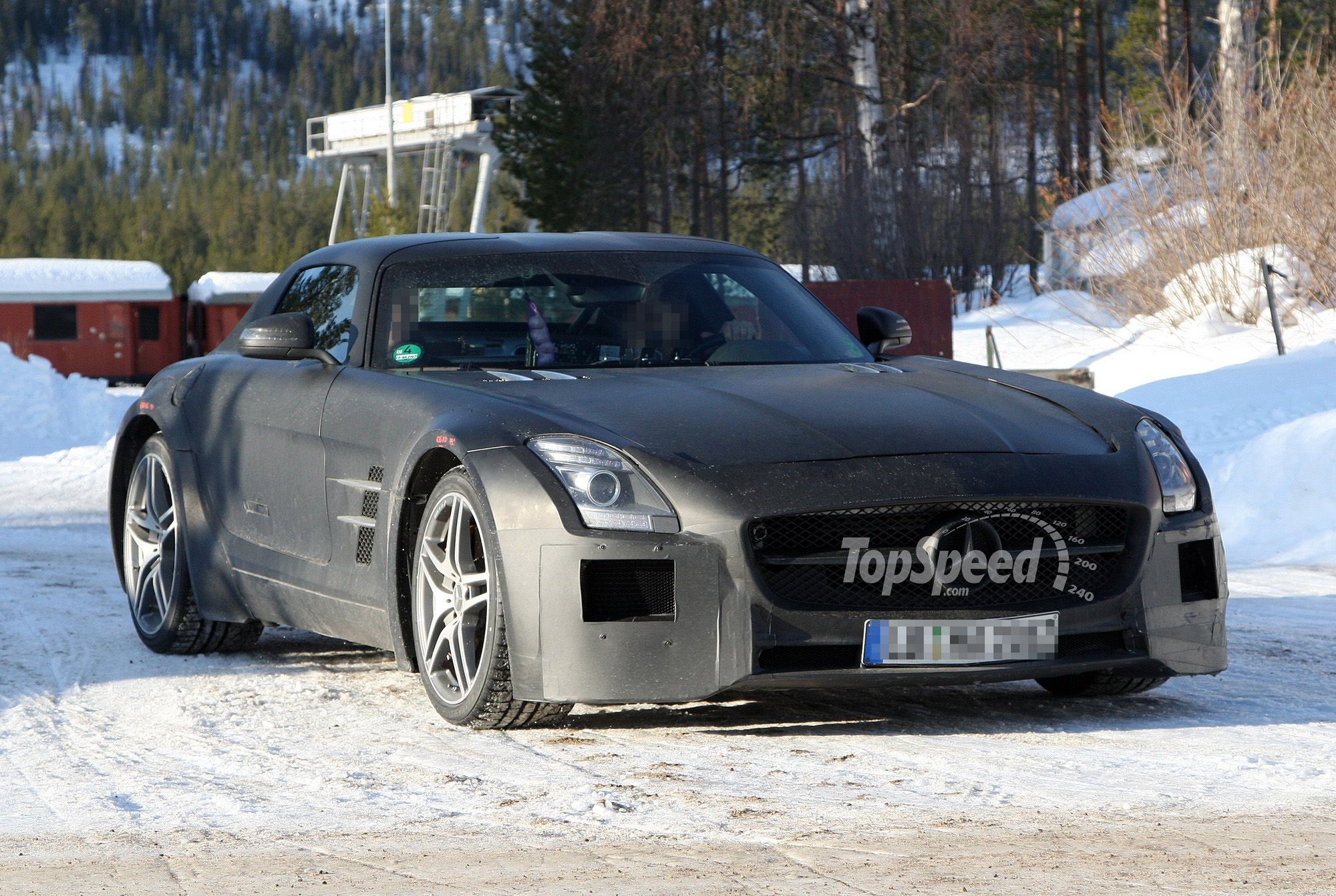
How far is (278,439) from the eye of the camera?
225 inches

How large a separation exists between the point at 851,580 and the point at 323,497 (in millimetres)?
1834

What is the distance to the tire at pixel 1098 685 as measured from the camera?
502 centimetres

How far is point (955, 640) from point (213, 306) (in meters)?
43.0

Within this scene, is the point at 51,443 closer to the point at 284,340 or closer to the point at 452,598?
the point at 284,340

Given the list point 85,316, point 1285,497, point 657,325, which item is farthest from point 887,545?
point 85,316

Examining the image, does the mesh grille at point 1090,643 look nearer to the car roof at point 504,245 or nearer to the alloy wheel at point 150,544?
the car roof at point 504,245

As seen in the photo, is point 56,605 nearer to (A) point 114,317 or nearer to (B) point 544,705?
(B) point 544,705

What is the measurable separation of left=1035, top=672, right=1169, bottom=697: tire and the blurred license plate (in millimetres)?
650

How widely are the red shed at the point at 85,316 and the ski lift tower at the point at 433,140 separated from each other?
884 cm

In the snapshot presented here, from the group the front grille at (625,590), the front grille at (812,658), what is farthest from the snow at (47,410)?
the front grille at (812,658)

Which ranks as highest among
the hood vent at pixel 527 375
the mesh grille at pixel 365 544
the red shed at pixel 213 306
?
the red shed at pixel 213 306

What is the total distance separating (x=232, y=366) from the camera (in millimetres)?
6312

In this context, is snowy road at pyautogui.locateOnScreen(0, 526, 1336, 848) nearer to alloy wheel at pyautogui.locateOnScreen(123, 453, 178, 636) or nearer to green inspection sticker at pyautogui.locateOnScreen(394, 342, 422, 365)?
alloy wheel at pyautogui.locateOnScreen(123, 453, 178, 636)

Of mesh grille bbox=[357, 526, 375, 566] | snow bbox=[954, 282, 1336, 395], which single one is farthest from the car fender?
snow bbox=[954, 282, 1336, 395]
